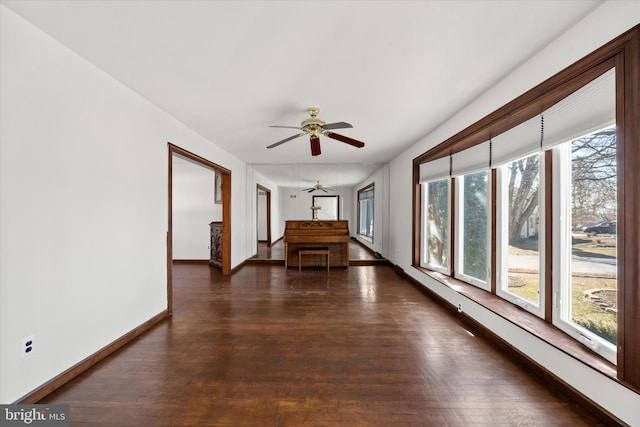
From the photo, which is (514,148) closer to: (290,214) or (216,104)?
(216,104)

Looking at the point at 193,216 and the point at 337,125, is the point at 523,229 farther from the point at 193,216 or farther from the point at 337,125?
the point at 193,216

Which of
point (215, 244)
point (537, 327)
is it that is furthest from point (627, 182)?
point (215, 244)

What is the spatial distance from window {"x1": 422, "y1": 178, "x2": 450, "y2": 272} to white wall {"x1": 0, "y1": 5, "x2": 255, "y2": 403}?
12.8 ft

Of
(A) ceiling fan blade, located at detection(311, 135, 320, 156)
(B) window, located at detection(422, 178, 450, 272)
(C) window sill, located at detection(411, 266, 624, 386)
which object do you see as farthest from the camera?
(B) window, located at detection(422, 178, 450, 272)

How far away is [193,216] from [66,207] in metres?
4.37

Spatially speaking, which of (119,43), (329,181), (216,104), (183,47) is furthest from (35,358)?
(329,181)

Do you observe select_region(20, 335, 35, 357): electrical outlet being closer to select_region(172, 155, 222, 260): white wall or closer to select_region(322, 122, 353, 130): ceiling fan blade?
select_region(322, 122, 353, 130): ceiling fan blade

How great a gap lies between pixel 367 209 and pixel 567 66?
22.7 feet

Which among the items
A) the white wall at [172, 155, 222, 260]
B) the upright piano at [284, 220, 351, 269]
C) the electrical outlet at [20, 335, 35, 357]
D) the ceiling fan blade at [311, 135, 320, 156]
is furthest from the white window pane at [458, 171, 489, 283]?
the white wall at [172, 155, 222, 260]

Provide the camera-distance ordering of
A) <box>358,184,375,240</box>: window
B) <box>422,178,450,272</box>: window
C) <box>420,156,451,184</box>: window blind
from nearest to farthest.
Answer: <box>420,156,451,184</box>: window blind, <box>422,178,450,272</box>: window, <box>358,184,375,240</box>: window

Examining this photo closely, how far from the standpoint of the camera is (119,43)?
171cm

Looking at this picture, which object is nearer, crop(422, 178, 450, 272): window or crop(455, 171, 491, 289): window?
crop(455, 171, 491, 289): window

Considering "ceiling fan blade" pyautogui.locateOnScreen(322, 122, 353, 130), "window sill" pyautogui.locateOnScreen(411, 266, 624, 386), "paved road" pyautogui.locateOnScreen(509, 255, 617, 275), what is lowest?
"window sill" pyautogui.locateOnScreen(411, 266, 624, 386)

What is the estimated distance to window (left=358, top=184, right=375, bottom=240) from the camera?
791 cm
